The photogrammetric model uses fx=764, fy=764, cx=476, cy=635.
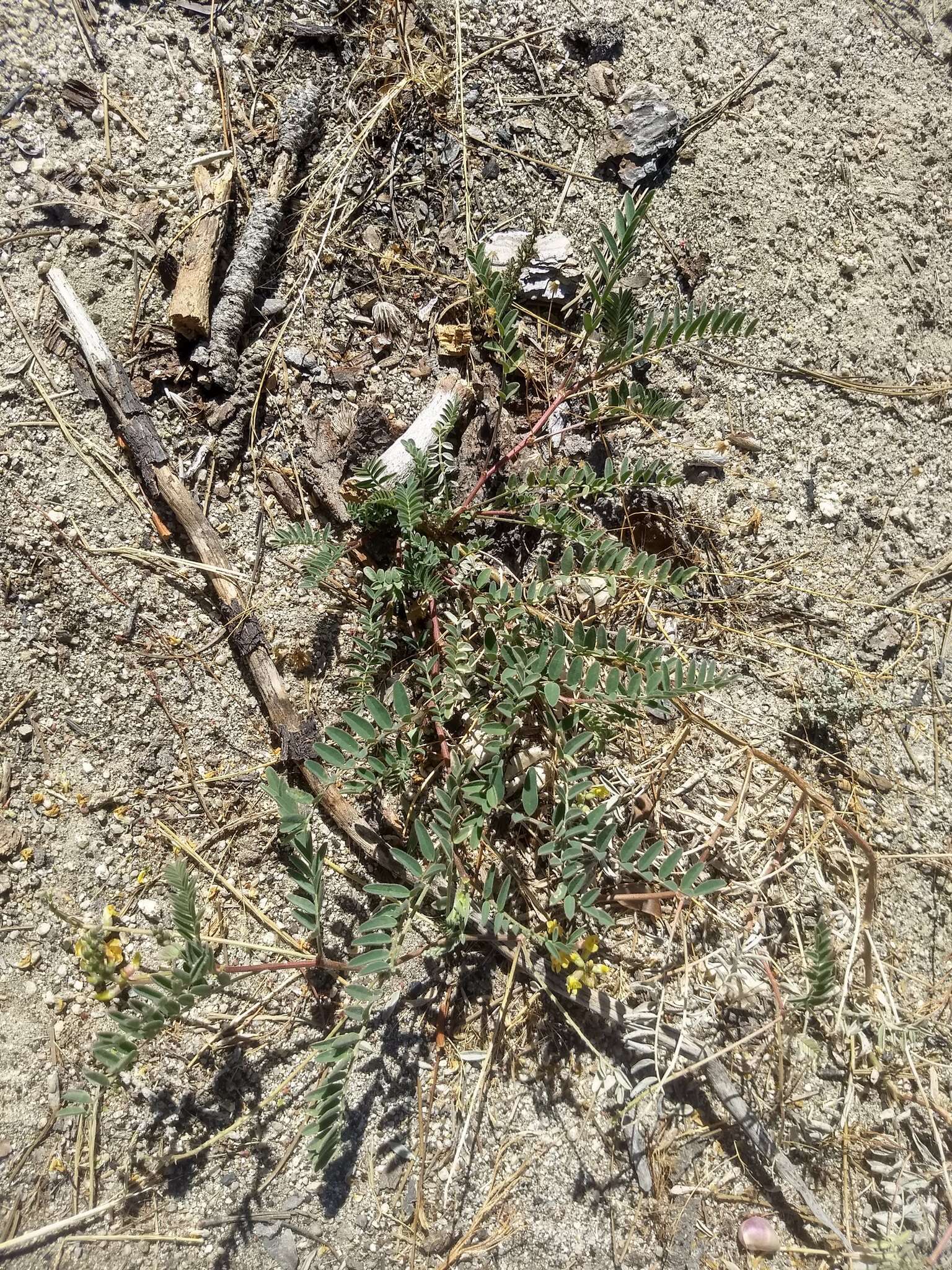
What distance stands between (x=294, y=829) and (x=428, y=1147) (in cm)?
97

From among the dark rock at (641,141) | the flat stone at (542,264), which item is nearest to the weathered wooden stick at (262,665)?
the flat stone at (542,264)

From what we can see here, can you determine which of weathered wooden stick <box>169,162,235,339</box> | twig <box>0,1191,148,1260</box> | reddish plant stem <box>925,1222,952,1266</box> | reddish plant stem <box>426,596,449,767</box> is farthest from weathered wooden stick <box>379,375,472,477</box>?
reddish plant stem <box>925,1222,952,1266</box>

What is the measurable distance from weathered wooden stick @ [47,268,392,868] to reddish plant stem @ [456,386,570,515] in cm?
67

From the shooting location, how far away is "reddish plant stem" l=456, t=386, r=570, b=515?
2168 millimetres

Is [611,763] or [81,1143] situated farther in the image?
[611,763]

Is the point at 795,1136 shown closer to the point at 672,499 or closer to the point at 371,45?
the point at 672,499

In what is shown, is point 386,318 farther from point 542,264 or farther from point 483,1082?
point 483,1082

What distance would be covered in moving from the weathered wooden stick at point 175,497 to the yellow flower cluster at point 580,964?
0.61 metres

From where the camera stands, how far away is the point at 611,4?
8.31 feet

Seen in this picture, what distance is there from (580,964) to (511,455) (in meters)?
1.38

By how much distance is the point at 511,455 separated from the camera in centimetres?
221

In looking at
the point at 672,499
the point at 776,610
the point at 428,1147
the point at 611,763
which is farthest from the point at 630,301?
the point at 428,1147

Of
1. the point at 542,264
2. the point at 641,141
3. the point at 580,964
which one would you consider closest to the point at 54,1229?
the point at 580,964

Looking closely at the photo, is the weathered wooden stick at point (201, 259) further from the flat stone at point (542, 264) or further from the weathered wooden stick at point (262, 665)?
the flat stone at point (542, 264)
